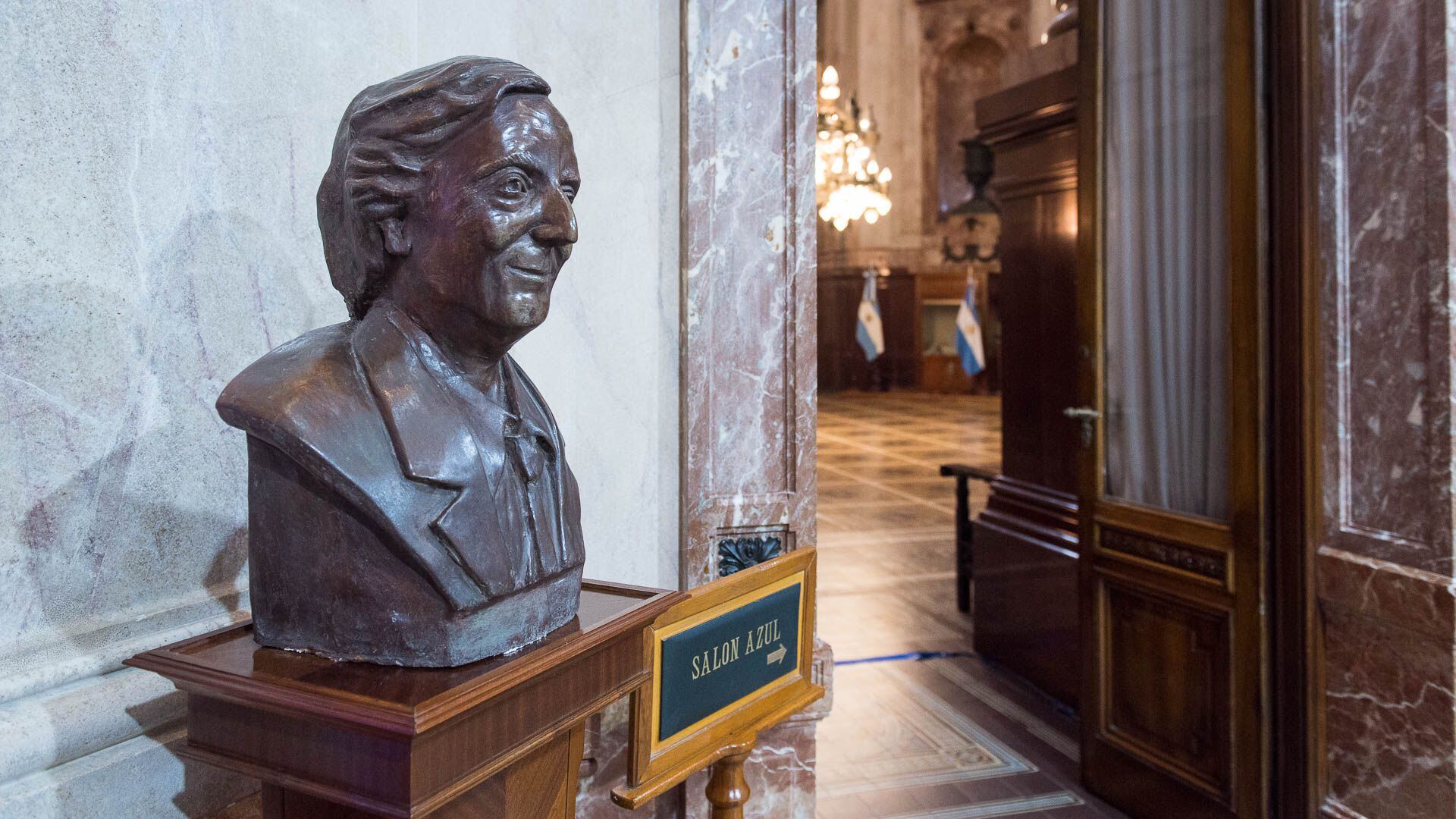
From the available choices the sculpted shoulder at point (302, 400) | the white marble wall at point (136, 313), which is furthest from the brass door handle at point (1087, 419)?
the sculpted shoulder at point (302, 400)

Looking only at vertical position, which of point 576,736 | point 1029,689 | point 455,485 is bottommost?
point 1029,689

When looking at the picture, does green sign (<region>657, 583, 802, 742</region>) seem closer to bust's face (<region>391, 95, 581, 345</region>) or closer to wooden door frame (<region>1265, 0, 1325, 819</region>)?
bust's face (<region>391, 95, 581, 345</region>)

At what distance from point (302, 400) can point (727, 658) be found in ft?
A: 2.97

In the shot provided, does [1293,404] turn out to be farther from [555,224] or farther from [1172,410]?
[555,224]

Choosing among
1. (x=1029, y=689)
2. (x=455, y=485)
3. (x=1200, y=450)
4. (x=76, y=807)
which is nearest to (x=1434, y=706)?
(x=1200, y=450)

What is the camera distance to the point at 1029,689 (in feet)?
14.5

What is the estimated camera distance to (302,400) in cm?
121

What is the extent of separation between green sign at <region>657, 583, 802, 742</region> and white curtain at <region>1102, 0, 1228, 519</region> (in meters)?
1.78

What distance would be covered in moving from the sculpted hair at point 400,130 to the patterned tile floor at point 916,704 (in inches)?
100.0

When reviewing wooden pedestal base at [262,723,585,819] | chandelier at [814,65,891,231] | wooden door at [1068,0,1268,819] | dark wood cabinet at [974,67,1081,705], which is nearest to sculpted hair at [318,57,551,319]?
wooden pedestal base at [262,723,585,819]

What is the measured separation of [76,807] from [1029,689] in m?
3.78

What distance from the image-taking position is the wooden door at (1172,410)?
2.86 m

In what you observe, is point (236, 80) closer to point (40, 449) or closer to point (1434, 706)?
point (40, 449)

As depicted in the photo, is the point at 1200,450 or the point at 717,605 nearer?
the point at 717,605
